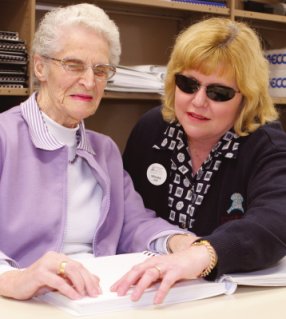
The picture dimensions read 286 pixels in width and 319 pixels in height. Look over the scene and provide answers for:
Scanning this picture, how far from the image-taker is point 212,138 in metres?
1.74

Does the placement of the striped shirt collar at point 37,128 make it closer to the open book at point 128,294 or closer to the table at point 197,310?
the open book at point 128,294

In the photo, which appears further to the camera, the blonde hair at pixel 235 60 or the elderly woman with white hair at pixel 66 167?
the blonde hair at pixel 235 60

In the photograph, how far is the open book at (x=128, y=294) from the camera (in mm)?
993

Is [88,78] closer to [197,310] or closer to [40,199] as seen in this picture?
[40,199]

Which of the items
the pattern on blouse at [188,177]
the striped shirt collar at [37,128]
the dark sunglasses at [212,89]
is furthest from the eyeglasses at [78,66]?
the pattern on blouse at [188,177]

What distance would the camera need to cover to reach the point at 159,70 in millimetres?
2729

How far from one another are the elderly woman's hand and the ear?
2.25 ft

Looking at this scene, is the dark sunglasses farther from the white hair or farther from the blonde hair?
the white hair

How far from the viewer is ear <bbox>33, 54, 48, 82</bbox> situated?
1.53m

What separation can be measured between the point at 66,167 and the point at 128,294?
1.75 ft

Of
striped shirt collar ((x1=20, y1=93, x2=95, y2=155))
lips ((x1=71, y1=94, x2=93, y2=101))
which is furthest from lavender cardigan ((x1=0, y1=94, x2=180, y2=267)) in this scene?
lips ((x1=71, y1=94, x2=93, y2=101))

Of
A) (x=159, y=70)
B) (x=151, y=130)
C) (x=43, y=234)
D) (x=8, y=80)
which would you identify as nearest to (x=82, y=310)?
(x=43, y=234)

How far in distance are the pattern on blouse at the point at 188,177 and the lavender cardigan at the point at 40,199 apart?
0.16 m

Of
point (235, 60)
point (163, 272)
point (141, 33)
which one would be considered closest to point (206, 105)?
point (235, 60)
